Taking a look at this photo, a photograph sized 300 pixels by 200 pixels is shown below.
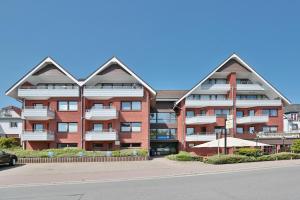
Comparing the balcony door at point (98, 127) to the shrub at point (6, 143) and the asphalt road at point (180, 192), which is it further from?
the asphalt road at point (180, 192)

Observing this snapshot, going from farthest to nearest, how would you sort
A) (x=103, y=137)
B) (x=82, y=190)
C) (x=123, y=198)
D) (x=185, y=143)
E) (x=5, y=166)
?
(x=185, y=143) < (x=103, y=137) < (x=5, y=166) < (x=82, y=190) < (x=123, y=198)

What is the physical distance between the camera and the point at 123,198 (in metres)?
9.84

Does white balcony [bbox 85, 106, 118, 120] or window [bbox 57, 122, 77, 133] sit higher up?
white balcony [bbox 85, 106, 118, 120]

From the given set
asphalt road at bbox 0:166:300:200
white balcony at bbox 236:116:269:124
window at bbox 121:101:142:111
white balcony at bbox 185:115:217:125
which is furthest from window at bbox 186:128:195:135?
asphalt road at bbox 0:166:300:200

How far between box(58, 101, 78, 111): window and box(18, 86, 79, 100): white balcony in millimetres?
1070

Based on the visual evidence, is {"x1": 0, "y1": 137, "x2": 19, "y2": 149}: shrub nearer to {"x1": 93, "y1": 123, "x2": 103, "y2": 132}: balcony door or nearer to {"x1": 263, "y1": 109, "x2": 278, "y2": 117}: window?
{"x1": 93, "y1": 123, "x2": 103, "y2": 132}: balcony door

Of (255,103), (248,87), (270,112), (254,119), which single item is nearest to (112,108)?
(254,119)

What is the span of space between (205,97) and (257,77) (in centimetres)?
709

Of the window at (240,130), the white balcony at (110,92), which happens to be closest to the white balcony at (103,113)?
the white balcony at (110,92)

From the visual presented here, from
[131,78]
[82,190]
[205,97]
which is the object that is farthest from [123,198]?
[205,97]

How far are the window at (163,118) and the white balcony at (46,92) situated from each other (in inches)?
430

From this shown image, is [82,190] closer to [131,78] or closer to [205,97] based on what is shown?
[131,78]

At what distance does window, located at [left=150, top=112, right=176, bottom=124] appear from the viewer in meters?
40.5

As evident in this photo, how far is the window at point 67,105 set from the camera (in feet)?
115
